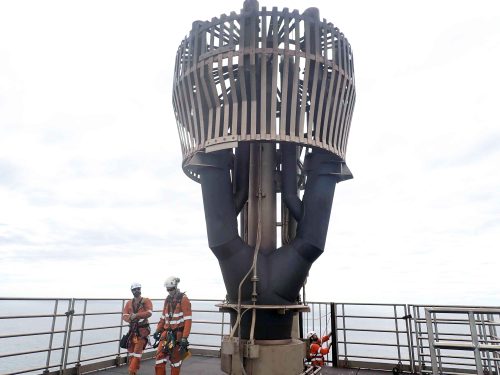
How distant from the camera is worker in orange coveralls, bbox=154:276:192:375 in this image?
6.93 metres

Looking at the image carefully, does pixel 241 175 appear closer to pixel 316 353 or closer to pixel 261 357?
pixel 261 357

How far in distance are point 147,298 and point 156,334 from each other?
819 millimetres

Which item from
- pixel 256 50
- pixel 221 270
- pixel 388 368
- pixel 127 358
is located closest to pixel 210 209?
pixel 221 270

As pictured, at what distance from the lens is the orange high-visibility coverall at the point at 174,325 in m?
6.95

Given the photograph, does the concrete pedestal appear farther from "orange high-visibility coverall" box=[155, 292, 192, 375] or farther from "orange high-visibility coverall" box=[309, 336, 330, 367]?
"orange high-visibility coverall" box=[309, 336, 330, 367]

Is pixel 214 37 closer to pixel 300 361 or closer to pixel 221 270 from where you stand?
pixel 221 270

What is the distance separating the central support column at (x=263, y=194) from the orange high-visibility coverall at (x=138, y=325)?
2.55 metres

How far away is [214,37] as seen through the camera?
8.01 metres

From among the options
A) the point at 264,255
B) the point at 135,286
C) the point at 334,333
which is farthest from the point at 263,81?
the point at 334,333

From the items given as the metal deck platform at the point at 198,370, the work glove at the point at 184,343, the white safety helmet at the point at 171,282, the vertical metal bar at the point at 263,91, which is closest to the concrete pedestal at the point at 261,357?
the work glove at the point at 184,343

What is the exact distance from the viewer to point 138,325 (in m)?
7.70

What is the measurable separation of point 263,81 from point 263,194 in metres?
2.29

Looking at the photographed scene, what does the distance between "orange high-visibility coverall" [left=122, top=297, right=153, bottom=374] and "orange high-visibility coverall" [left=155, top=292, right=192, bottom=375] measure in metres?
0.45

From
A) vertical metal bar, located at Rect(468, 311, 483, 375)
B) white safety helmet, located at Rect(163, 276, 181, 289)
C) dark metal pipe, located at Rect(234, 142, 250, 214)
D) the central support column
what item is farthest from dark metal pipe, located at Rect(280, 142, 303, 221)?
vertical metal bar, located at Rect(468, 311, 483, 375)
